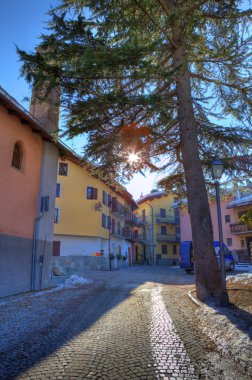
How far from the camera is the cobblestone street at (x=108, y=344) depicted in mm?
3402

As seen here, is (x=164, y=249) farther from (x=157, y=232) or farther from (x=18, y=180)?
(x=18, y=180)

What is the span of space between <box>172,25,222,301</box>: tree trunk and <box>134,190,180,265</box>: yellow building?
42.7 meters

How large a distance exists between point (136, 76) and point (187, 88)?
129 inches

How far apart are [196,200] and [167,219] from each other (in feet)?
154

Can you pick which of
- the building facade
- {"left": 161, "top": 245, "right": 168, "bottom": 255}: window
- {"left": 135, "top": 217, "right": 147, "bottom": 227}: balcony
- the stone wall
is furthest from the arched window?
{"left": 161, "top": 245, "right": 168, "bottom": 255}: window

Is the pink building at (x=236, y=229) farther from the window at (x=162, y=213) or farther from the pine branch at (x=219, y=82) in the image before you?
the pine branch at (x=219, y=82)

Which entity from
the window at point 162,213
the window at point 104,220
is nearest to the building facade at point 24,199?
the window at point 104,220

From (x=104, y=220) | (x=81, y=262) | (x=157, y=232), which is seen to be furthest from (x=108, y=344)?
(x=157, y=232)

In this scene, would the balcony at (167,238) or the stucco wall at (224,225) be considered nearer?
the stucco wall at (224,225)

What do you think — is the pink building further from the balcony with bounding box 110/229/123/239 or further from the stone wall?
the stone wall

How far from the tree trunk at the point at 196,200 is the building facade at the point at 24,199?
5398 millimetres

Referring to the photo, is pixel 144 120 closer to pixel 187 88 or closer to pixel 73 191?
pixel 187 88

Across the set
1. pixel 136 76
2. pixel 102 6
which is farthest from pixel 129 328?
pixel 102 6

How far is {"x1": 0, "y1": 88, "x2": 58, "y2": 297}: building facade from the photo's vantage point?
32.8 feet
